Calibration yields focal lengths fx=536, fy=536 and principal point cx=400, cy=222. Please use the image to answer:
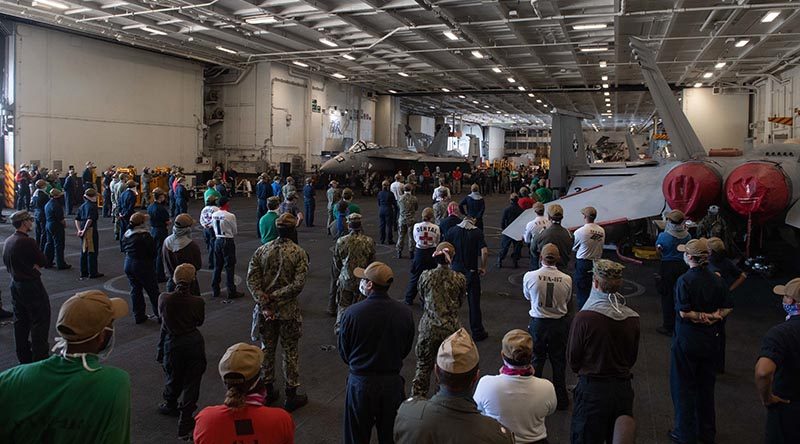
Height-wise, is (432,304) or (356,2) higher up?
(356,2)

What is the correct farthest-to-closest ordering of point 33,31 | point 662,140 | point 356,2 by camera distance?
1. point 662,140
2. point 33,31
3. point 356,2

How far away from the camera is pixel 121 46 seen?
972 inches

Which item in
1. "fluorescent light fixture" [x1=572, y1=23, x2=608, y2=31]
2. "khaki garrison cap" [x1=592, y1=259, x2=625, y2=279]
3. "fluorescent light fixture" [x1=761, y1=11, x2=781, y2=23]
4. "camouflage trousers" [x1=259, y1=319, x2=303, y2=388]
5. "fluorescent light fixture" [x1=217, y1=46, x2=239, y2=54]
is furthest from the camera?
"fluorescent light fixture" [x1=217, y1=46, x2=239, y2=54]

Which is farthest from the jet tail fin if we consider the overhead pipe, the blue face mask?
the overhead pipe

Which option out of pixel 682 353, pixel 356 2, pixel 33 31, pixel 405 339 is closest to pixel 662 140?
pixel 356 2

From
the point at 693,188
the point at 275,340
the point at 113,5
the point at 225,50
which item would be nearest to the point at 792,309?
the point at 275,340

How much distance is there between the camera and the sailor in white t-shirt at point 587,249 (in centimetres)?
754

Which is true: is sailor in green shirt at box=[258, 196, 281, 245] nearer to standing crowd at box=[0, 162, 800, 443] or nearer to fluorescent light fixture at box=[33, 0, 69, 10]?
standing crowd at box=[0, 162, 800, 443]

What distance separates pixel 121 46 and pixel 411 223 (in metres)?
19.5

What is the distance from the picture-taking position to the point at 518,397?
117 inches

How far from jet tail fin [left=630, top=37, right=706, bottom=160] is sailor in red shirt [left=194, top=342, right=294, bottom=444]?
901cm

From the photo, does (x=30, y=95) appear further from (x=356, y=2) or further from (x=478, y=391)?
(x=478, y=391)

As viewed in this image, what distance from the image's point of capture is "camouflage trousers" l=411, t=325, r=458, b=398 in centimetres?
479

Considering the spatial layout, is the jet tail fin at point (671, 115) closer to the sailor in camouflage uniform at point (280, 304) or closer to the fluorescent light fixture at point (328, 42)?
the sailor in camouflage uniform at point (280, 304)
